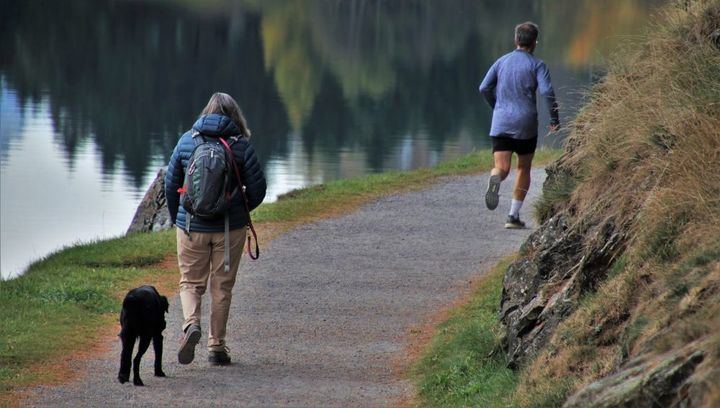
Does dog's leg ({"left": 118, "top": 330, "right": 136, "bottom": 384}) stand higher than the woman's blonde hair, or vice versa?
the woman's blonde hair

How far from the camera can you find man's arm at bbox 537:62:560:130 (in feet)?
42.8

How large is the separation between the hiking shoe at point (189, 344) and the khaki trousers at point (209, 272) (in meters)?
0.12

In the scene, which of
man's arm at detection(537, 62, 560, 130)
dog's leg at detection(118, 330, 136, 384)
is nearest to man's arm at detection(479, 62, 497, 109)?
man's arm at detection(537, 62, 560, 130)

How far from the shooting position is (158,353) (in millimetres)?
9547

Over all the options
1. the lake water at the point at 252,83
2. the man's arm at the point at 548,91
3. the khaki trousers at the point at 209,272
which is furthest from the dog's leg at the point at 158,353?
the man's arm at the point at 548,91

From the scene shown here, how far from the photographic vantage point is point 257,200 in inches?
388

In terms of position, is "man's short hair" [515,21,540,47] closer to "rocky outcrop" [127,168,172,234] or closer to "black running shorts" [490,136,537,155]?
"black running shorts" [490,136,537,155]

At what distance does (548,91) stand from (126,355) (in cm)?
585

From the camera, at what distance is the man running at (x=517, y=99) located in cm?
1391

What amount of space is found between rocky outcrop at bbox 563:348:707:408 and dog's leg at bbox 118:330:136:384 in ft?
13.4

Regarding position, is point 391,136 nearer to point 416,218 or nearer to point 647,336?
point 416,218

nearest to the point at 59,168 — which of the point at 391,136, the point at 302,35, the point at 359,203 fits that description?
the point at 391,136

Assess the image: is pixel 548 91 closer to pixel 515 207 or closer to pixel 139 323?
pixel 515 207

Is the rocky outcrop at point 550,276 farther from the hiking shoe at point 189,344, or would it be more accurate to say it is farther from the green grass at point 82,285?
the green grass at point 82,285
